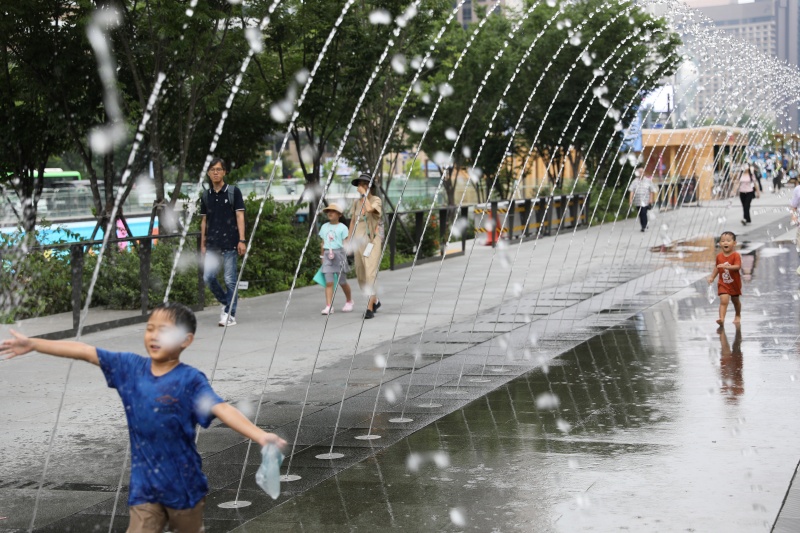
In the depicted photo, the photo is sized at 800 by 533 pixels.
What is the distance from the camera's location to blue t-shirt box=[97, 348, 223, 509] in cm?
424

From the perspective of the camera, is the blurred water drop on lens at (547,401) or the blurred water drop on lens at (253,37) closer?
the blurred water drop on lens at (547,401)

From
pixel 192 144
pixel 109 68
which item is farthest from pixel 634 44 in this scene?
pixel 109 68

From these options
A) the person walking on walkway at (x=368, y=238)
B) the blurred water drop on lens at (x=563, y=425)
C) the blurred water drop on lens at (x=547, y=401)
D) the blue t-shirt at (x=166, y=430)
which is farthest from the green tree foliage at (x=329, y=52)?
the blue t-shirt at (x=166, y=430)

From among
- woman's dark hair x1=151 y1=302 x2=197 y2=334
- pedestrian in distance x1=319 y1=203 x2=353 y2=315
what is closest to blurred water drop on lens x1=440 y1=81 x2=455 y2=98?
pedestrian in distance x1=319 y1=203 x2=353 y2=315

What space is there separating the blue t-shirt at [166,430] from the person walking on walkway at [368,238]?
9.29 metres

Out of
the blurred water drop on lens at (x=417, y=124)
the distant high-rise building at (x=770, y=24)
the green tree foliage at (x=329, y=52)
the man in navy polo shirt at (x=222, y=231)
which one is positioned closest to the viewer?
the man in navy polo shirt at (x=222, y=231)

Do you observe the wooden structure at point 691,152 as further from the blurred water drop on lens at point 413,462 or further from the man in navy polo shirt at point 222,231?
the blurred water drop on lens at point 413,462

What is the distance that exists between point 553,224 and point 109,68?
58.6ft

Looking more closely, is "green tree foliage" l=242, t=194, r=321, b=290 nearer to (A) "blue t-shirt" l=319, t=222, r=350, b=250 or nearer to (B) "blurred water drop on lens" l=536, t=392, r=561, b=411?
(A) "blue t-shirt" l=319, t=222, r=350, b=250

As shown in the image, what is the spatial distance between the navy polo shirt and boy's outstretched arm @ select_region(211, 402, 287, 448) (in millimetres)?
8852

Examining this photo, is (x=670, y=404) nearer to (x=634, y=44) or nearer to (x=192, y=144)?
(x=192, y=144)

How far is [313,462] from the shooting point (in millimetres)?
6930

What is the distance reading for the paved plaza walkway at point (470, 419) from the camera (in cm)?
585

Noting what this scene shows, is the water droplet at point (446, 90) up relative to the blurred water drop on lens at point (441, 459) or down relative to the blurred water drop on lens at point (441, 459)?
up
